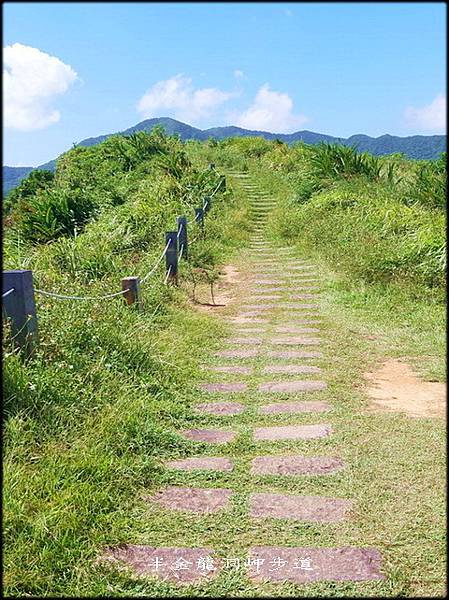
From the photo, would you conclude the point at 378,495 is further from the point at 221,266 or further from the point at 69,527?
the point at 221,266

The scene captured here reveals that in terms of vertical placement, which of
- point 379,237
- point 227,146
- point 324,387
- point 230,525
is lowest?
point 230,525

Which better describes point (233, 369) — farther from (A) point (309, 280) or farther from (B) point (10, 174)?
(A) point (309, 280)

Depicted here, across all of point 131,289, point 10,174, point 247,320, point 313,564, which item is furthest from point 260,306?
point 313,564

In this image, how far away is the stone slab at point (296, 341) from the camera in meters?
5.43

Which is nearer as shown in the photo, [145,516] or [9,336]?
[145,516]

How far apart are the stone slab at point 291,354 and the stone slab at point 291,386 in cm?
59

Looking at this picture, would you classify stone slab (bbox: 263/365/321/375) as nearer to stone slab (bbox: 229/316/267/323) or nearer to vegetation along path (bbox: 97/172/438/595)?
vegetation along path (bbox: 97/172/438/595)

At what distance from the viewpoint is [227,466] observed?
3.29 meters

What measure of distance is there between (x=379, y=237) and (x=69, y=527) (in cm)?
697

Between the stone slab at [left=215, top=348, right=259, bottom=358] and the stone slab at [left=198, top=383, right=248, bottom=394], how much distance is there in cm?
67

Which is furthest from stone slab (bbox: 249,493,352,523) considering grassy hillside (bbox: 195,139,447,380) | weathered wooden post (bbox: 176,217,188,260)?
weathered wooden post (bbox: 176,217,188,260)

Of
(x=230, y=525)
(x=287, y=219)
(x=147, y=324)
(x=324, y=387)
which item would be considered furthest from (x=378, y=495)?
(x=287, y=219)

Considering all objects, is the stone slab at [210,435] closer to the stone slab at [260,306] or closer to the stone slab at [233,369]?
the stone slab at [233,369]

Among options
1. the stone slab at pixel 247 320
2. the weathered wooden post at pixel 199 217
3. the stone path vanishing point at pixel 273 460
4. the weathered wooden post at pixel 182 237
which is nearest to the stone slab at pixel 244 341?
the stone path vanishing point at pixel 273 460
